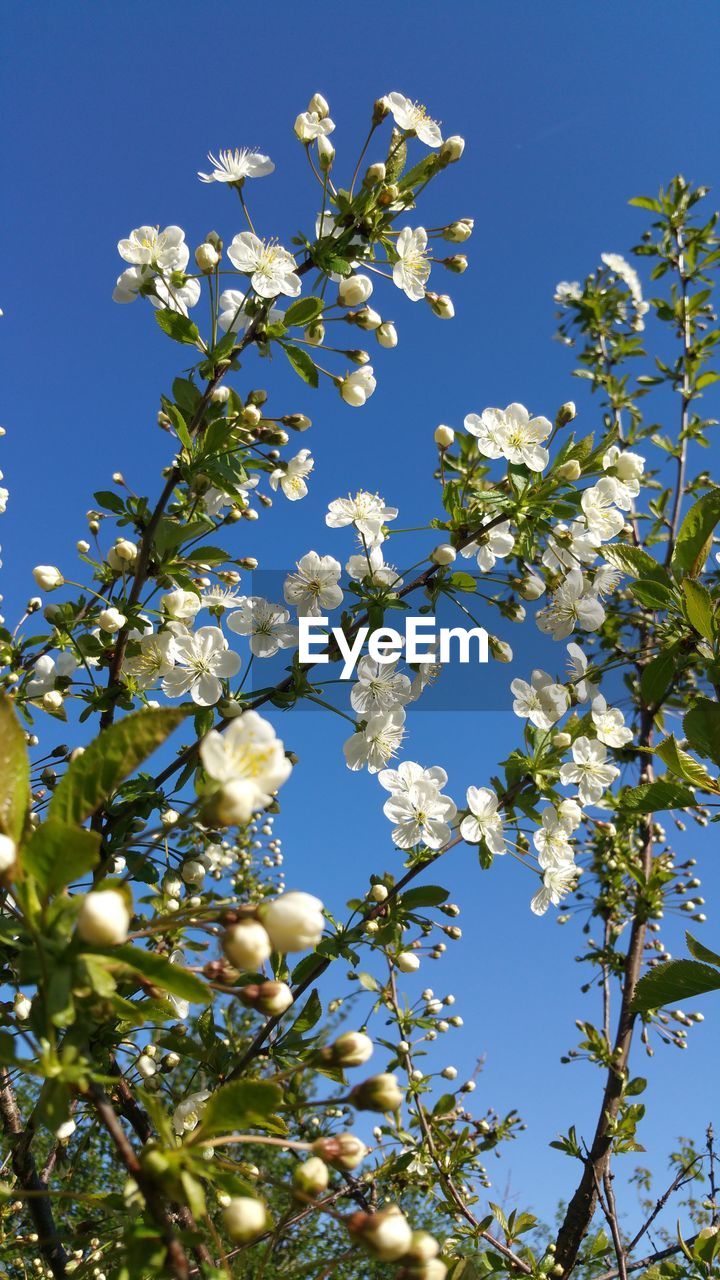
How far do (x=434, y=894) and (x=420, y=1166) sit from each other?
151cm

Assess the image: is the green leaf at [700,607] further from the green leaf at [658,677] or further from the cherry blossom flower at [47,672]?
the cherry blossom flower at [47,672]

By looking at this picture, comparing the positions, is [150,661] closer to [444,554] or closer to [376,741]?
[376,741]

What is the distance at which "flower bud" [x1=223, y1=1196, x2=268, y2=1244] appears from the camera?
0.95 meters

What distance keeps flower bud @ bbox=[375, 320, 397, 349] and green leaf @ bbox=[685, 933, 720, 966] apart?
158cm

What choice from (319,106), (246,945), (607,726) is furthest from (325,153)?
(246,945)

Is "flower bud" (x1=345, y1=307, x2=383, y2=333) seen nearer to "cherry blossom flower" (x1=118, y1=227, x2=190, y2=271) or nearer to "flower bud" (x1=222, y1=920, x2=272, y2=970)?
"cherry blossom flower" (x1=118, y1=227, x2=190, y2=271)

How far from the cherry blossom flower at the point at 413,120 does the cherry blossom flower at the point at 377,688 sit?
1341 mm

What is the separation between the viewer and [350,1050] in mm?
1080

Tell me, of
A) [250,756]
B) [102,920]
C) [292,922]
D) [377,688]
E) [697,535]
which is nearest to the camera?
[102,920]

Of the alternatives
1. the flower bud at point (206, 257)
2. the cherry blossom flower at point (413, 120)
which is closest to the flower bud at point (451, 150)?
the cherry blossom flower at point (413, 120)

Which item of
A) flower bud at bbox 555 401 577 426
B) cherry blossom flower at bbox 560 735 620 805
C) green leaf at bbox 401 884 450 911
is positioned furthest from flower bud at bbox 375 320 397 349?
green leaf at bbox 401 884 450 911

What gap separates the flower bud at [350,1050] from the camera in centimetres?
108

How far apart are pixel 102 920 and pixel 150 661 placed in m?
1.24

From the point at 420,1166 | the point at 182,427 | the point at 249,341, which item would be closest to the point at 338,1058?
the point at 182,427
